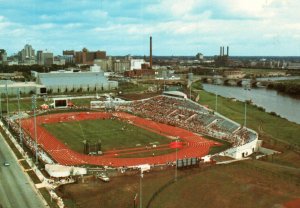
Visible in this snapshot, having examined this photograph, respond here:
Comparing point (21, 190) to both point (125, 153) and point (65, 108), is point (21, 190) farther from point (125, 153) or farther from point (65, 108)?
point (65, 108)

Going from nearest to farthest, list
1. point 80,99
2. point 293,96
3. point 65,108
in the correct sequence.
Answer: point 65,108 → point 80,99 → point 293,96

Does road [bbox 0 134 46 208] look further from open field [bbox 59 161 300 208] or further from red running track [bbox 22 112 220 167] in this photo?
red running track [bbox 22 112 220 167]

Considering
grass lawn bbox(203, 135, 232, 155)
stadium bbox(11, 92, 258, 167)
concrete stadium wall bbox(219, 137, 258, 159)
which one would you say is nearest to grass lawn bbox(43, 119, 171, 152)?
stadium bbox(11, 92, 258, 167)

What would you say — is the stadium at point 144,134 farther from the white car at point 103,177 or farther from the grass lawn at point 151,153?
the white car at point 103,177

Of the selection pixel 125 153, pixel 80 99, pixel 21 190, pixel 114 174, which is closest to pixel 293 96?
A: pixel 80 99

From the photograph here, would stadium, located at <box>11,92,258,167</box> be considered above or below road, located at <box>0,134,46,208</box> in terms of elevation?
above

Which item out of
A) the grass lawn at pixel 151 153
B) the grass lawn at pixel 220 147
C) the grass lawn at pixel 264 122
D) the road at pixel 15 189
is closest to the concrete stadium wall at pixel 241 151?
the grass lawn at pixel 220 147
